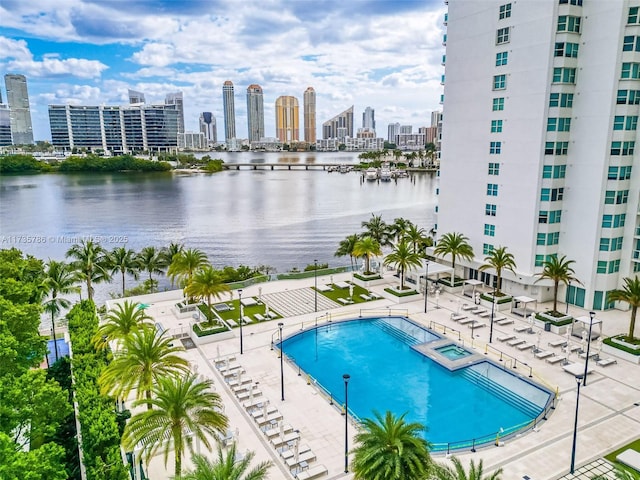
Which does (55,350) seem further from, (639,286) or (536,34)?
(536,34)

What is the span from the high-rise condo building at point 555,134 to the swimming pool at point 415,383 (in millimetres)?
13836

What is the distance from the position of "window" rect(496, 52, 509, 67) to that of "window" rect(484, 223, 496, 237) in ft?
45.4

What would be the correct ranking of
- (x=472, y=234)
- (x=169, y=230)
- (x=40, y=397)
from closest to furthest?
(x=40, y=397) < (x=472, y=234) < (x=169, y=230)

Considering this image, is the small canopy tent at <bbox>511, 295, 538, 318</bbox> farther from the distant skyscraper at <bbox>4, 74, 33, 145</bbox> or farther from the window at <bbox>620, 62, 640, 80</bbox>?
the distant skyscraper at <bbox>4, 74, 33, 145</bbox>

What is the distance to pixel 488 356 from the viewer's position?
2994 centimetres

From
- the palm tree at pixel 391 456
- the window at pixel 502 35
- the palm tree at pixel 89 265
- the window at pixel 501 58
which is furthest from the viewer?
the window at pixel 501 58

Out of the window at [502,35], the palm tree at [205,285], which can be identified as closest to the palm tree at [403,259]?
the palm tree at [205,285]

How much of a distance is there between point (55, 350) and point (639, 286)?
1505 inches

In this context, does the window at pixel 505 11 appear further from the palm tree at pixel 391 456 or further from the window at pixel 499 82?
the palm tree at pixel 391 456

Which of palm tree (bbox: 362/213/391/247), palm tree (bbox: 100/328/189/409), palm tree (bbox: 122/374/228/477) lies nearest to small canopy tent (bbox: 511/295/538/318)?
palm tree (bbox: 362/213/391/247)

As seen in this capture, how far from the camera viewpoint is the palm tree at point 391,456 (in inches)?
562

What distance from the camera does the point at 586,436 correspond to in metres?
21.4

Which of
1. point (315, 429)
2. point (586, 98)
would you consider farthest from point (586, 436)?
point (586, 98)

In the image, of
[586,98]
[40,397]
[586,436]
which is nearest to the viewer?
[40,397]
